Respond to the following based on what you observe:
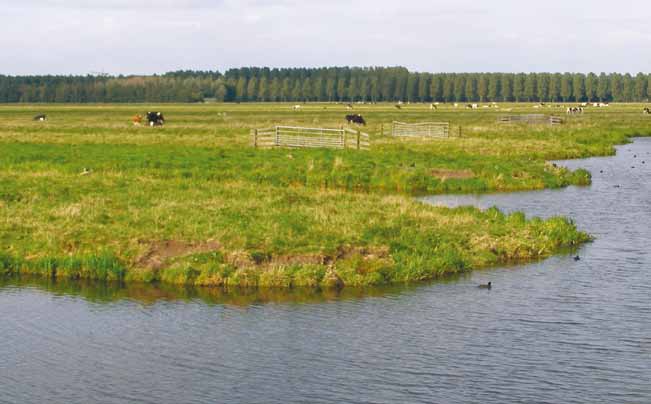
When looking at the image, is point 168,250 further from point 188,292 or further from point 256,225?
point 256,225

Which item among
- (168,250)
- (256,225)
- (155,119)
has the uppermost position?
(155,119)

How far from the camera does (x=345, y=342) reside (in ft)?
55.2

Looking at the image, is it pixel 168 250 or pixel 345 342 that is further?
pixel 168 250

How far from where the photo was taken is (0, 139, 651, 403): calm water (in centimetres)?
1436

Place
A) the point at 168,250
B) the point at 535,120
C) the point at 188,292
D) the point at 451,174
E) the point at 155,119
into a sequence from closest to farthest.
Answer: the point at 188,292 < the point at 168,250 < the point at 451,174 < the point at 155,119 < the point at 535,120

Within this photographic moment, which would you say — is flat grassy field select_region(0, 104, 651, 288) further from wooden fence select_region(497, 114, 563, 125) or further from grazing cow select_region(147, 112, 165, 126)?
wooden fence select_region(497, 114, 563, 125)

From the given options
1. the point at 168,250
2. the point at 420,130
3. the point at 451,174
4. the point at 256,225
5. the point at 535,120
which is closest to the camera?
the point at 168,250

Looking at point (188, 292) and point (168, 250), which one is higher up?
point (168, 250)

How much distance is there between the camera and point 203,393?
14.2 m

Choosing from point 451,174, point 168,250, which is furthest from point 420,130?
point 168,250

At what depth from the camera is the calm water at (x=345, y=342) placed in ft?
47.1

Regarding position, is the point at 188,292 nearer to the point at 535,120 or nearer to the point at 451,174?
the point at 451,174

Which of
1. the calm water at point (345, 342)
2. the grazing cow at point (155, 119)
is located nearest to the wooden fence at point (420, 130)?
the grazing cow at point (155, 119)

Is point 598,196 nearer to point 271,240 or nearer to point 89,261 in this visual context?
point 271,240
